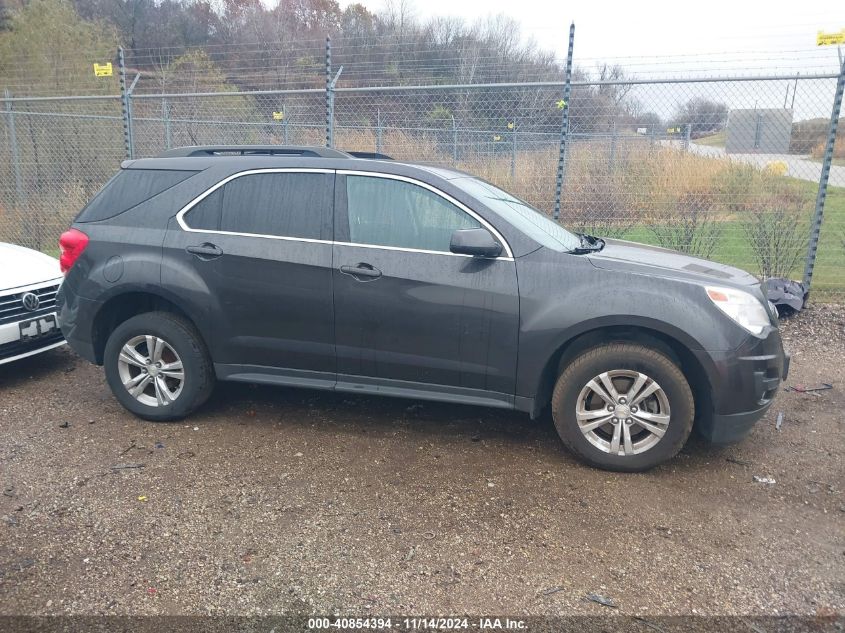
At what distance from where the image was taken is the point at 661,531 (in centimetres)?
315

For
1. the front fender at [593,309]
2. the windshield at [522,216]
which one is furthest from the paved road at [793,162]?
the front fender at [593,309]

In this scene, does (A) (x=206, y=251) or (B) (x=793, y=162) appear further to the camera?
(B) (x=793, y=162)

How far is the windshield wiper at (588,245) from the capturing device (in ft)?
12.9

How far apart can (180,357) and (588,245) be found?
2783 millimetres

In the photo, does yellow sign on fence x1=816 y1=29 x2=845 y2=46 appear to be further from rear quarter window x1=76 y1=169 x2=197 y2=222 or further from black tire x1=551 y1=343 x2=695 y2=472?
rear quarter window x1=76 y1=169 x2=197 y2=222

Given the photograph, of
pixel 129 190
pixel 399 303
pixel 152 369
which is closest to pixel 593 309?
pixel 399 303

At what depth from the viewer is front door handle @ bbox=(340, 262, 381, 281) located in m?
3.89

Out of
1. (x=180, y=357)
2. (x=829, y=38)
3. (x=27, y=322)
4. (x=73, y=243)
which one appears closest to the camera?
(x=180, y=357)

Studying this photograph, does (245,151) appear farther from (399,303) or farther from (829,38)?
(829,38)

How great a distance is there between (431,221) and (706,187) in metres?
5.35

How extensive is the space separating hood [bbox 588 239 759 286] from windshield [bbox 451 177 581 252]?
0.24 m

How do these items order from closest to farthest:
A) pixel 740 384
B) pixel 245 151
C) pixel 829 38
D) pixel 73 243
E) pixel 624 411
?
pixel 740 384 → pixel 624 411 → pixel 73 243 → pixel 245 151 → pixel 829 38

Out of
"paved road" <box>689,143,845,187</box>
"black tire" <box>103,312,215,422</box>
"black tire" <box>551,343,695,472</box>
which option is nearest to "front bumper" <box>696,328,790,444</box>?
"black tire" <box>551,343,695,472</box>

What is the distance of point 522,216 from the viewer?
418 centimetres
